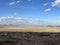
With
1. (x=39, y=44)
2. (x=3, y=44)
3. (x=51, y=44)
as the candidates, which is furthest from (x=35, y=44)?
(x=3, y=44)

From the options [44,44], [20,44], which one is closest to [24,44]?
[20,44]

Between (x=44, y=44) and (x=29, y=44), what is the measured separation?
246 centimetres

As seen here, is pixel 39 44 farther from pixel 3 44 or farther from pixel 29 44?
pixel 3 44

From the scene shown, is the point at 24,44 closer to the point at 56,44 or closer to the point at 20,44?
the point at 20,44

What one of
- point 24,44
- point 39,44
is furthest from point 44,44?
point 24,44

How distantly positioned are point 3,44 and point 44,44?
21.6ft

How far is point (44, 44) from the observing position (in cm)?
3531

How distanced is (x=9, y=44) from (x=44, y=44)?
18.5 feet

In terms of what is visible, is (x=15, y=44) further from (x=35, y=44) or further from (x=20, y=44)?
(x=35, y=44)

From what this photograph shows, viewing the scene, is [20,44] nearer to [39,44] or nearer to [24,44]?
[24,44]

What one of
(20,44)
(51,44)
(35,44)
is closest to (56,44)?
(51,44)

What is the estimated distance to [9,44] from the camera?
1377 inches

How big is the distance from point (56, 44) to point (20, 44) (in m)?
5.78

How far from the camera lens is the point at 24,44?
35500 mm
